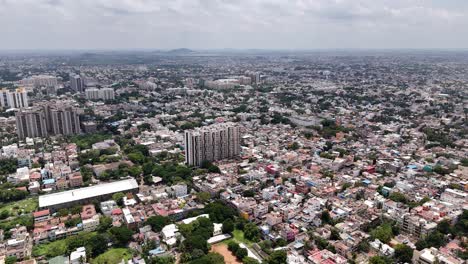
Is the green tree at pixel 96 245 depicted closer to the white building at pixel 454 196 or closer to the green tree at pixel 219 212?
the green tree at pixel 219 212

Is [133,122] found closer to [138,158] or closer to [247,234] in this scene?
[138,158]

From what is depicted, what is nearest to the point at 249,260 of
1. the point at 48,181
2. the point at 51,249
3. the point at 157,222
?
the point at 157,222

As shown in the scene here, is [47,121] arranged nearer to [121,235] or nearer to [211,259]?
[121,235]

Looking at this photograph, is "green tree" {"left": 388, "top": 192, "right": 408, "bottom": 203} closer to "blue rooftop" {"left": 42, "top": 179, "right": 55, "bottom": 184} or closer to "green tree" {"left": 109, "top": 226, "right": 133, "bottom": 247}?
"green tree" {"left": 109, "top": 226, "right": 133, "bottom": 247}

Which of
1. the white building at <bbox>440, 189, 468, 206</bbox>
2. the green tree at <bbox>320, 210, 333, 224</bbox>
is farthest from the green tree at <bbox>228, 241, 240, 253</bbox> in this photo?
the white building at <bbox>440, 189, 468, 206</bbox>

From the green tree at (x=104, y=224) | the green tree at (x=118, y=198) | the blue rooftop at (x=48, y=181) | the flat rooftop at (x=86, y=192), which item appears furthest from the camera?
the blue rooftop at (x=48, y=181)

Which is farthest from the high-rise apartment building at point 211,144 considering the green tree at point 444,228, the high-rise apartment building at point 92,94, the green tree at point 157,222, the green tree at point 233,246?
the high-rise apartment building at point 92,94
